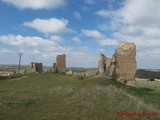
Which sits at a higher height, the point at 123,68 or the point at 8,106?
the point at 123,68

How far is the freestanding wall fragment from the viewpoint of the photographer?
112ft

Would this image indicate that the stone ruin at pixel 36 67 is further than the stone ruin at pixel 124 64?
Yes

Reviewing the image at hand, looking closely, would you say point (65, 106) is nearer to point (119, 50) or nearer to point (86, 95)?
point (86, 95)

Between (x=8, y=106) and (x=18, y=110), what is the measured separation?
139cm

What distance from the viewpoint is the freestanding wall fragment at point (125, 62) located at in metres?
34.1

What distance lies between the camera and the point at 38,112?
15.3 meters

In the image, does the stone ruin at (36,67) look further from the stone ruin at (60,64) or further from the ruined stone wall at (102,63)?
the ruined stone wall at (102,63)

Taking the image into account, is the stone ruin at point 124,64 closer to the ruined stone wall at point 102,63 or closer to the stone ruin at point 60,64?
the ruined stone wall at point 102,63

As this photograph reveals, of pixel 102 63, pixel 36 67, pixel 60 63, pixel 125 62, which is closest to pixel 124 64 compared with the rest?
pixel 125 62

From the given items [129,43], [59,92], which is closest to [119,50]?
[129,43]

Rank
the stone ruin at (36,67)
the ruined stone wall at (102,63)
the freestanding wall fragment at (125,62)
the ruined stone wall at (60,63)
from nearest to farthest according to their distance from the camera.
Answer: the freestanding wall fragment at (125,62) → the ruined stone wall at (102,63) → the ruined stone wall at (60,63) → the stone ruin at (36,67)

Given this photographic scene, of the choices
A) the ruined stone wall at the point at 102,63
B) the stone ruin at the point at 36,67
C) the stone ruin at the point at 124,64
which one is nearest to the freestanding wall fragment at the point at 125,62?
the stone ruin at the point at 124,64

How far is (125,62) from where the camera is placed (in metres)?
34.2

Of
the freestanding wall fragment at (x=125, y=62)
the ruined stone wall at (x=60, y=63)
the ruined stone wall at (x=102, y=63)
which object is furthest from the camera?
the ruined stone wall at (x=60, y=63)
